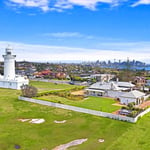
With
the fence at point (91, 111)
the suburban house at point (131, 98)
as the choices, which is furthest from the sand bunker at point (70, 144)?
the suburban house at point (131, 98)

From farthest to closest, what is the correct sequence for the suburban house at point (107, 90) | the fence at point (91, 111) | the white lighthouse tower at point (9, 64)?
the white lighthouse tower at point (9, 64) < the suburban house at point (107, 90) < the fence at point (91, 111)

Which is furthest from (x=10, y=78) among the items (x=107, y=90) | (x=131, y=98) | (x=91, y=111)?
(x=91, y=111)

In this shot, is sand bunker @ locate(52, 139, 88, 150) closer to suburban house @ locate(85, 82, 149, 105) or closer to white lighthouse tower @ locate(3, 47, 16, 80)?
suburban house @ locate(85, 82, 149, 105)

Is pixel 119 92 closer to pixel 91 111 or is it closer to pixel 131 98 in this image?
pixel 131 98

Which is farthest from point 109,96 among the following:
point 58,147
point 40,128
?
point 58,147

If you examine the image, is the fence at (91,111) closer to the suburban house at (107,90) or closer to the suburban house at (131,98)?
the suburban house at (131,98)

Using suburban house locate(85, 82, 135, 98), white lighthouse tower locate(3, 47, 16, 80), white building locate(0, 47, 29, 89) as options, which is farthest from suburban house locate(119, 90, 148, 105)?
white lighthouse tower locate(3, 47, 16, 80)
